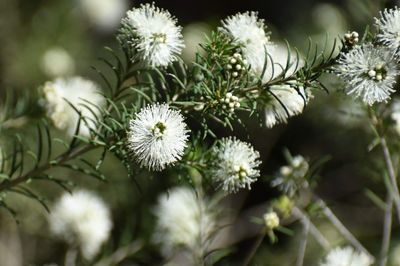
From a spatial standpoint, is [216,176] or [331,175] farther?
[331,175]

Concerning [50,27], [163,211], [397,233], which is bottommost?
[397,233]

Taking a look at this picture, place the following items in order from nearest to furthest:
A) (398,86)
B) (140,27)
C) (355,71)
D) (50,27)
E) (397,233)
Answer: (355,71) < (140,27) < (398,86) < (397,233) < (50,27)

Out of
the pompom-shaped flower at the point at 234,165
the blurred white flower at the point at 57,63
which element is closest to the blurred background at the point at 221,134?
the blurred white flower at the point at 57,63

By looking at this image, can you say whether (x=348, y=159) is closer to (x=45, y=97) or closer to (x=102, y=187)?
(x=102, y=187)

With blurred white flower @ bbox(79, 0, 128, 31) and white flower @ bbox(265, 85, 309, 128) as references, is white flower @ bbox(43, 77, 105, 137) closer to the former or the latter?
white flower @ bbox(265, 85, 309, 128)

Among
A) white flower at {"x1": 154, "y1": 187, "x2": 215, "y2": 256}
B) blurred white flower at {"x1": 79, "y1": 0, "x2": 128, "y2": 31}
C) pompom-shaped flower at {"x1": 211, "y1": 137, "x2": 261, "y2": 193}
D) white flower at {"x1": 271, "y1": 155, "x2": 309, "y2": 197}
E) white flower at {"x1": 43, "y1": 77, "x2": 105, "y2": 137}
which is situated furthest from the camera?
blurred white flower at {"x1": 79, "y1": 0, "x2": 128, "y2": 31}

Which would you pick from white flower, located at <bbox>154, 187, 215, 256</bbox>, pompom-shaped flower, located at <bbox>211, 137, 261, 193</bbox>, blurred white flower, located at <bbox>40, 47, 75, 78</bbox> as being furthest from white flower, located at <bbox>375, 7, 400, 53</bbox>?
blurred white flower, located at <bbox>40, 47, 75, 78</bbox>

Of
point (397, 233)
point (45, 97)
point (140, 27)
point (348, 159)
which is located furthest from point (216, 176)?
point (348, 159)

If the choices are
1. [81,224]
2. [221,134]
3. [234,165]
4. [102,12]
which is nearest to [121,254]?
[81,224]
